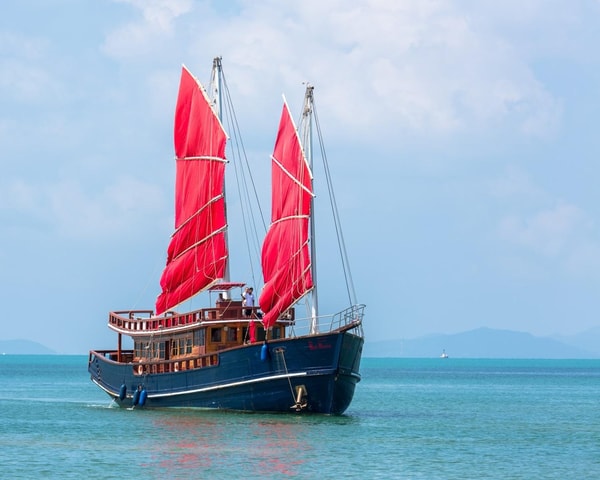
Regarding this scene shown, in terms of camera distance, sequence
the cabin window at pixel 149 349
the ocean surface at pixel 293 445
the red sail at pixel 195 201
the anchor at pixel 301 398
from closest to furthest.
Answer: the ocean surface at pixel 293 445, the anchor at pixel 301 398, the cabin window at pixel 149 349, the red sail at pixel 195 201

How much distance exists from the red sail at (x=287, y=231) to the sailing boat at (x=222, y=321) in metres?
0.04

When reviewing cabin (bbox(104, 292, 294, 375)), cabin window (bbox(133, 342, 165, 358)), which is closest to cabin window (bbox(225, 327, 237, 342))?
cabin (bbox(104, 292, 294, 375))

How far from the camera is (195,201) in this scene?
63.5 metres

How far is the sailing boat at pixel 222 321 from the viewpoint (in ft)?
164

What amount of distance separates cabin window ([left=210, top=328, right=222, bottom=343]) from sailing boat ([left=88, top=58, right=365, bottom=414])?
0.05 meters

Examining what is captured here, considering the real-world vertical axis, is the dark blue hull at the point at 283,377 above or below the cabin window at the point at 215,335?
below

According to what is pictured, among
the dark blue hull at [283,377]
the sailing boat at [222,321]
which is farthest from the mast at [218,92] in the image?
the dark blue hull at [283,377]

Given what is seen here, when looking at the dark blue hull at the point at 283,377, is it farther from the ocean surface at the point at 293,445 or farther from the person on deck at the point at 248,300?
the person on deck at the point at 248,300

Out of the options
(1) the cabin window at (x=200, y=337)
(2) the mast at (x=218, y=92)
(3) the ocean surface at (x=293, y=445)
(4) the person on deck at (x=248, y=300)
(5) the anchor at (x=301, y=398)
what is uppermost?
(2) the mast at (x=218, y=92)

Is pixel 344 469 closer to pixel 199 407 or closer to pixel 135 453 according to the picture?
pixel 135 453

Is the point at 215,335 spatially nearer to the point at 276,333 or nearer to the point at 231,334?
the point at 231,334

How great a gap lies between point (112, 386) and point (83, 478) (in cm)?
2643

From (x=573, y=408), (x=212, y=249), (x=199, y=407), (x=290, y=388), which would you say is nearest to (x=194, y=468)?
(x=290, y=388)

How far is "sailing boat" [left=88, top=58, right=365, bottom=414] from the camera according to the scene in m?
50.0
